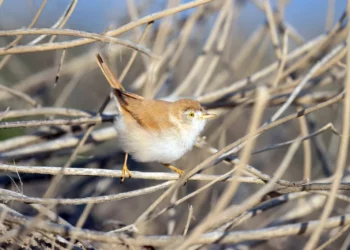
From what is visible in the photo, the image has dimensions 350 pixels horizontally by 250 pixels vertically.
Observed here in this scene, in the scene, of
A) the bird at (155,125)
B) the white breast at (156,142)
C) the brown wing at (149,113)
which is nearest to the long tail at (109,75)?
the bird at (155,125)

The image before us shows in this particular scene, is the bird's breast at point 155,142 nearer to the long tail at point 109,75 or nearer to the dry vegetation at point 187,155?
the dry vegetation at point 187,155

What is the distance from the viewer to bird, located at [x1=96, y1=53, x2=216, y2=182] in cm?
400

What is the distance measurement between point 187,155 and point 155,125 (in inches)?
47.6

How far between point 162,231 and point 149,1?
2.39 metres

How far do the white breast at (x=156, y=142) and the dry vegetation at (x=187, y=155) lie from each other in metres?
0.15

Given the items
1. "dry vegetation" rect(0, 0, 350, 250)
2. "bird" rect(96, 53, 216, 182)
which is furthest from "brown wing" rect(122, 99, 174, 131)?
"dry vegetation" rect(0, 0, 350, 250)

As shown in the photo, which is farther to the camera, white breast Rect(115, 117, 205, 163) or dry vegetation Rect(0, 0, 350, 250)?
white breast Rect(115, 117, 205, 163)

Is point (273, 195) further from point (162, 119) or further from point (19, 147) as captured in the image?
point (19, 147)

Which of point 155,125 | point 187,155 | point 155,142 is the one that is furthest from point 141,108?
point 187,155

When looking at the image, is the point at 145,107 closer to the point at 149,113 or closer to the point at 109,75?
the point at 149,113

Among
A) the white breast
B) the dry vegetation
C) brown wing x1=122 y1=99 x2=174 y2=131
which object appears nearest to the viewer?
the dry vegetation

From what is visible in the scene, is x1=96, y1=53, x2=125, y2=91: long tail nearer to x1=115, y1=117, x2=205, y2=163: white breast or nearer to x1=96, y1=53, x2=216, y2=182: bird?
x1=96, y1=53, x2=216, y2=182: bird

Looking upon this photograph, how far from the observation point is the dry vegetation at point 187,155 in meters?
2.65

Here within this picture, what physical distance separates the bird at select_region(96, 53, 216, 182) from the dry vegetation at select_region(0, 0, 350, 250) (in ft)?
0.48
